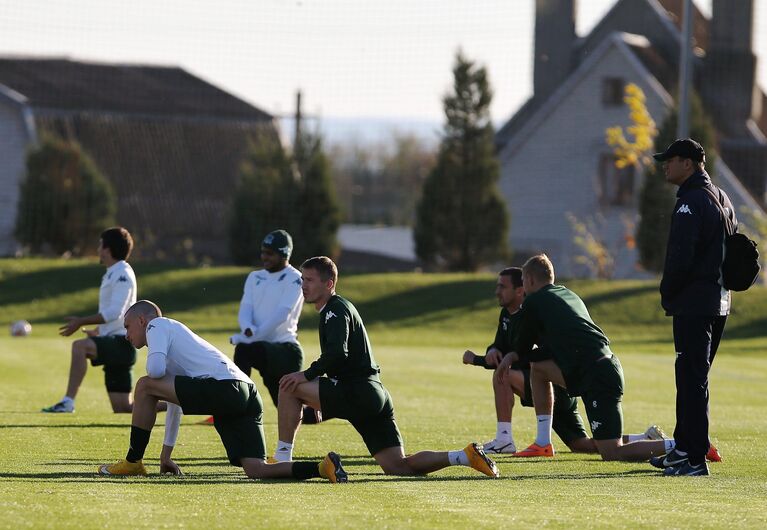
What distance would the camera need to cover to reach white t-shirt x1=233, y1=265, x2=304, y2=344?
1400 centimetres

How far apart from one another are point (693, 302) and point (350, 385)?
2.48 meters

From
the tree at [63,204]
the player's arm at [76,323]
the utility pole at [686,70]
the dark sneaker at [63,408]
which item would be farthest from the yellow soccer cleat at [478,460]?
the tree at [63,204]

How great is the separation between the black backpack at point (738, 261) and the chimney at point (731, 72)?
1565 inches

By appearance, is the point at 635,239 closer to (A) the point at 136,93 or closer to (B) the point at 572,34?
(B) the point at 572,34

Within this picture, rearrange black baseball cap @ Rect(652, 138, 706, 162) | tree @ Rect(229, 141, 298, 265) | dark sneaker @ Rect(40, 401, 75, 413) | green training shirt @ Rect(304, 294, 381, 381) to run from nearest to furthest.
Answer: green training shirt @ Rect(304, 294, 381, 381) → black baseball cap @ Rect(652, 138, 706, 162) → dark sneaker @ Rect(40, 401, 75, 413) → tree @ Rect(229, 141, 298, 265)

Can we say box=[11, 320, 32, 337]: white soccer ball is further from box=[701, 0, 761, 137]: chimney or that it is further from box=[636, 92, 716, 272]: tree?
box=[701, 0, 761, 137]: chimney

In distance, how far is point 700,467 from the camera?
1053cm

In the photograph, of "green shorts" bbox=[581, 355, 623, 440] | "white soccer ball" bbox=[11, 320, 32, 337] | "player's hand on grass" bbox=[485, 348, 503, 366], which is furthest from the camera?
"white soccer ball" bbox=[11, 320, 32, 337]

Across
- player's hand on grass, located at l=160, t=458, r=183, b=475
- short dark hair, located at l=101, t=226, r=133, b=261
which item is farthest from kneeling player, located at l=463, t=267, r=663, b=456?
short dark hair, located at l=101, t=226, r=133, b=261

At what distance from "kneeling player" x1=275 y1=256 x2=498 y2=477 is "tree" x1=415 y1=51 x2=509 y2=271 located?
104ft

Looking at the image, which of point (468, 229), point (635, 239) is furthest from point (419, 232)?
point (635, 239)

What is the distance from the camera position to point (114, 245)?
1451 centimetres

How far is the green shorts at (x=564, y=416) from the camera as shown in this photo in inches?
484

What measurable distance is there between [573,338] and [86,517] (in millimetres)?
4711
